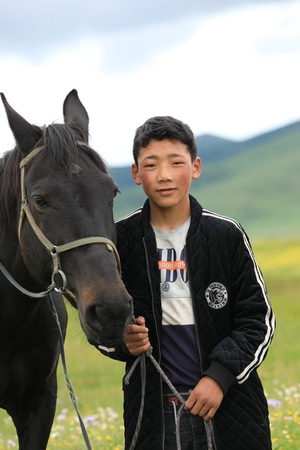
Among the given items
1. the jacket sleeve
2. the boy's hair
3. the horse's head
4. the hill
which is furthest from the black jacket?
the hill

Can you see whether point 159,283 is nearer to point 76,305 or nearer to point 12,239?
point 76,305

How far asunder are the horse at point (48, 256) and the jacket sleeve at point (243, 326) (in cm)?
62

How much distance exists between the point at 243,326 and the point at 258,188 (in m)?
148

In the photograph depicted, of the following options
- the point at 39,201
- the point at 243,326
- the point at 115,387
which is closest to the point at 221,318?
the point at 243,326

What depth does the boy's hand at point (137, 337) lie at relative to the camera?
13.4ft

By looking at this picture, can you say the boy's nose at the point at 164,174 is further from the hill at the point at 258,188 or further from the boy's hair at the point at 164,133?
the hill at the point at 258,188

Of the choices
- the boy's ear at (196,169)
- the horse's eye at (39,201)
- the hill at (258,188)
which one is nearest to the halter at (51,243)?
the horse's eye at (39,201)

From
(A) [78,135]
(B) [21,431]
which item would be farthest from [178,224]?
(B) [21,431]

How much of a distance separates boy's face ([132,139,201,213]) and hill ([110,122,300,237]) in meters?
113

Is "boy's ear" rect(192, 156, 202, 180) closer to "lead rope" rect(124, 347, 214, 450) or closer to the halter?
the halter

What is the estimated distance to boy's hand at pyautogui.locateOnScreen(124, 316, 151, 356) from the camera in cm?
409

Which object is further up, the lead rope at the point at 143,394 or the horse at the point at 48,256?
the horse at the point at 48,256

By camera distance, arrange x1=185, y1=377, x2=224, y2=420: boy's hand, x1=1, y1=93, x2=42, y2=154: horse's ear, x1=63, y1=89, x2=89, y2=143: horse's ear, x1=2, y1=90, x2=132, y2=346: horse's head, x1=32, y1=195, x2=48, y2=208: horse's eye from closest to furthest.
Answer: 1. x1=2, y1=90, x2=132, y2=346: horse's head
2. x1=32, y1=195, x2=48, y2=208: horse's eye
3. x1=185, y1=377, x2=224, y2=420: boy's hand
4. x1=1, y1=93, x2=42, y2=154: horse's ear
5. x1=63, y1=89, x2=89, y2=143: horse's ear

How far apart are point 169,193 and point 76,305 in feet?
2.82
